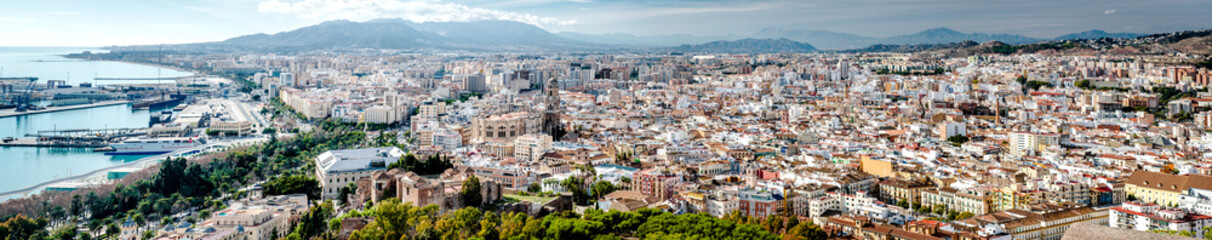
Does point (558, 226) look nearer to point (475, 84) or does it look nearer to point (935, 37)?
point (475, 84)

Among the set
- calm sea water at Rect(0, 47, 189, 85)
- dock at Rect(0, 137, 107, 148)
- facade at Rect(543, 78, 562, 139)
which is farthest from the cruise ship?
calm sea water at Rect(0, 47, 189, 85)

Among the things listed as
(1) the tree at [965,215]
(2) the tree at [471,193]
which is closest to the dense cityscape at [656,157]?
(2) the tree at [471,193]

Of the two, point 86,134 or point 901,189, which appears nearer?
point 901,189

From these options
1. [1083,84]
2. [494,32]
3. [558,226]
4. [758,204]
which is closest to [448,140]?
[758,204]

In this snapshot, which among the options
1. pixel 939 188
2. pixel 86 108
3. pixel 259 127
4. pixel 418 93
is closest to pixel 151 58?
pixel 86 108

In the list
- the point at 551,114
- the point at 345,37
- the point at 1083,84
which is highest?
the point at 345,37

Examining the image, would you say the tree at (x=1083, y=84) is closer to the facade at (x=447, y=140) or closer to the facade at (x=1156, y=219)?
the facade at (x=1156, y=219)

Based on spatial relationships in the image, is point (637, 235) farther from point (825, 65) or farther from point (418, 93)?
point (825, 65)
